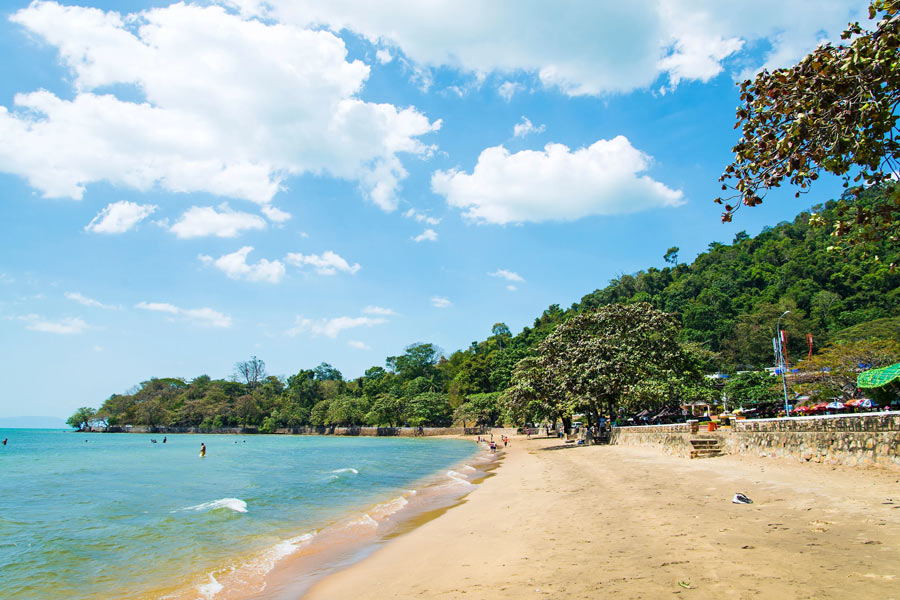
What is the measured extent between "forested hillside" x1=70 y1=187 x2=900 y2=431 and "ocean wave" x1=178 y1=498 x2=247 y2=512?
24243 millimetres

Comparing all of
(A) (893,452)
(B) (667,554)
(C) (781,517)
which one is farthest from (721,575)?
(A) (893,452)

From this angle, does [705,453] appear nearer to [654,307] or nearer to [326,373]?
[654,307]

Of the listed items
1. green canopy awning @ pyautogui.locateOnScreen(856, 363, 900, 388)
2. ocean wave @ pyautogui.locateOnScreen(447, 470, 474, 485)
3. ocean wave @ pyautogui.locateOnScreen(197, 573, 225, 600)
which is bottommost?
ocean wave @ pyautogui.locateOnScreen(447, 470, 474, 485)

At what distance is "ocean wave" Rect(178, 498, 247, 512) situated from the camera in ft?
57.2

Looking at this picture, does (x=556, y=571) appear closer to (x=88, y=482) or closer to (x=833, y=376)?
(x=88, y=482)

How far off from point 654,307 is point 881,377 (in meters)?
51.0

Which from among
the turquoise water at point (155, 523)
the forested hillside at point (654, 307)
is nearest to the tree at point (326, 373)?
the forested hillside at point (654, 307)

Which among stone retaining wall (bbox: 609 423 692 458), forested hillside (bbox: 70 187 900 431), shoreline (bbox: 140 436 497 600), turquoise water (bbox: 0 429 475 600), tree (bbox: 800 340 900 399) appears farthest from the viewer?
forested hillside (bbox: 70 187 900 431)

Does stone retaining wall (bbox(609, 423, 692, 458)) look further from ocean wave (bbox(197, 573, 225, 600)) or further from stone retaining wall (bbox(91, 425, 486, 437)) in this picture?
stone retaining wall (bbox(91, 425, 486, 437))

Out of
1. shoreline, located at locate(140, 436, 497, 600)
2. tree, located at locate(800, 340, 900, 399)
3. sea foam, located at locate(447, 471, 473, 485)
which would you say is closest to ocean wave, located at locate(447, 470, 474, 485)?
sea foam, located at locate(447, 471, 473, 485)

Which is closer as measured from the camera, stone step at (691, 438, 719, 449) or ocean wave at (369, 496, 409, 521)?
ocean wave at (369, 496, 409, 521)

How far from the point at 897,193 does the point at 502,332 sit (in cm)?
13024

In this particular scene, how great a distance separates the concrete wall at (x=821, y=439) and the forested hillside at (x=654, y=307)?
13.7 metres

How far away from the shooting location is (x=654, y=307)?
67.3m
